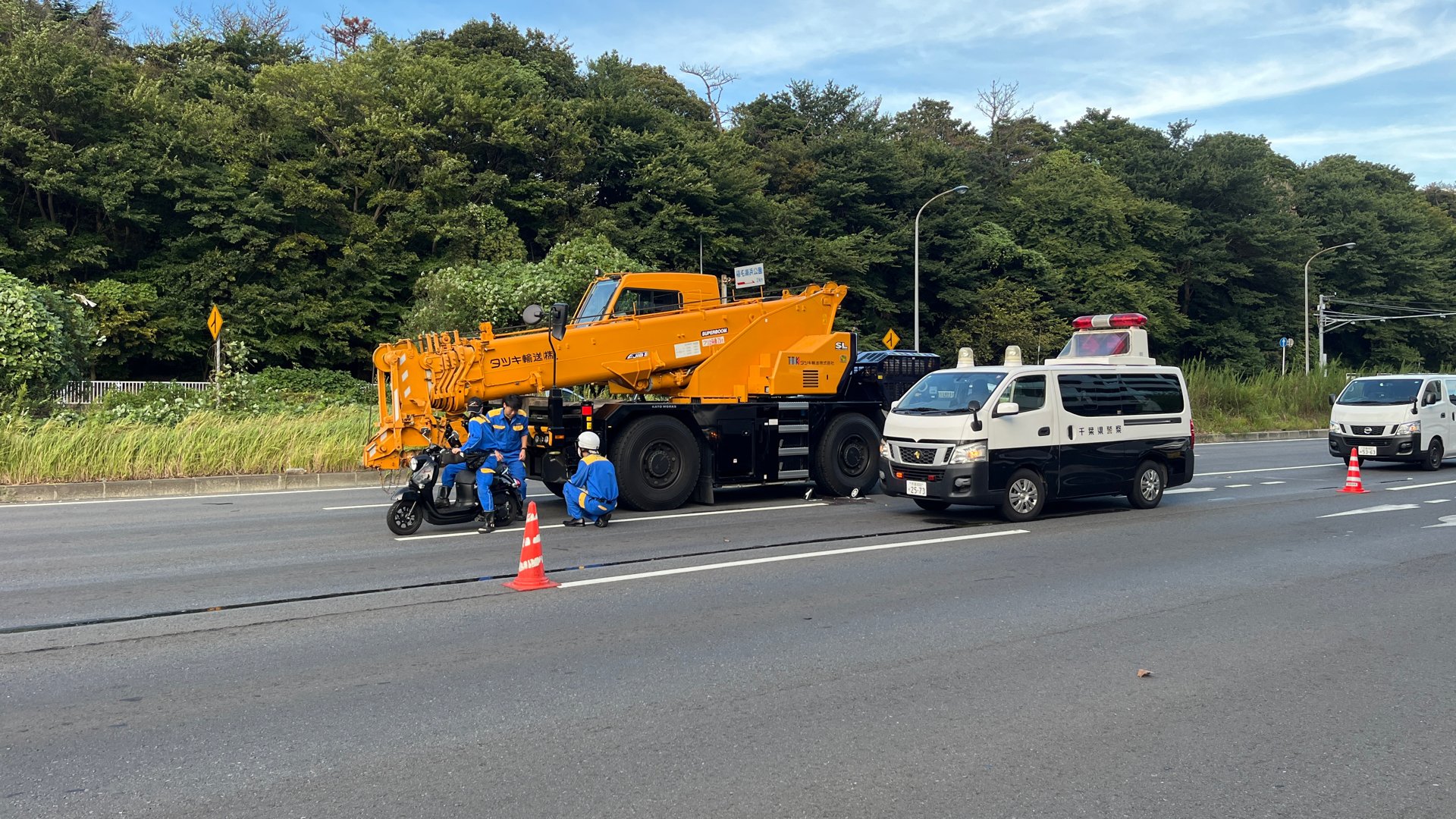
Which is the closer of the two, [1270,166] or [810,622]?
[810,622]

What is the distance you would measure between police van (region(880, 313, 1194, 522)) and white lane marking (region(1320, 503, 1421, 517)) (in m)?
1.83

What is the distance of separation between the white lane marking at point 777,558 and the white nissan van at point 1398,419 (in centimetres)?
1164

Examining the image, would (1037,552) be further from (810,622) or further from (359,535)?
(359,535)

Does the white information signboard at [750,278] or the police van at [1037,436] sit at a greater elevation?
the white information signboard at [750,278]

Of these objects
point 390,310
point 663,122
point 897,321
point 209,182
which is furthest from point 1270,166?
point 209,182

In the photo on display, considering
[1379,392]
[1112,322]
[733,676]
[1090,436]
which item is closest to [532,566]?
[733,676]

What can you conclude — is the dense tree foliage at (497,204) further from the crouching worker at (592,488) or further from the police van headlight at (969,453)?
the police van headlight at (969,453)

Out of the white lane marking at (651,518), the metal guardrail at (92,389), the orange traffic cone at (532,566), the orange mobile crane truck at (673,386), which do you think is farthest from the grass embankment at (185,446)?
the orange traffic cone at (532,566)

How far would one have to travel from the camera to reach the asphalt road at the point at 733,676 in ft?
14.5

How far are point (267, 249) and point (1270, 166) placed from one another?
71.9 m

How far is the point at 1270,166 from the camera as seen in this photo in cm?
7900

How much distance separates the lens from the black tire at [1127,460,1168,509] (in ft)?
45.4

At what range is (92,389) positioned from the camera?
25500 mm

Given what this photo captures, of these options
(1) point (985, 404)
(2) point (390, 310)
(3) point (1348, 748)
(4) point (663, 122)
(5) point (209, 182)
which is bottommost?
(3) point (1348, 748)
